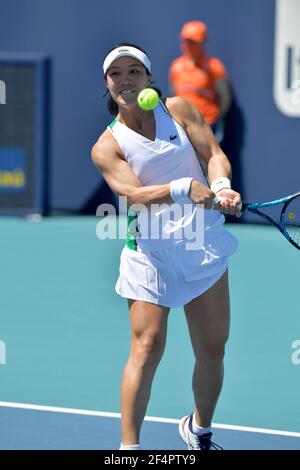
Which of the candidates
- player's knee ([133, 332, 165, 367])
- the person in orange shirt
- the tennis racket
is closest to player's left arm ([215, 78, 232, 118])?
the person in orange shirt

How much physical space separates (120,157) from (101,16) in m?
7.36

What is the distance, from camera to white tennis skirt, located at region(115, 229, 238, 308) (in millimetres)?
5156

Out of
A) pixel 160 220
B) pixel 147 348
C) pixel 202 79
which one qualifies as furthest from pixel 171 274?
pixel 202 79

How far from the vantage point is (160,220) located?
522 cm

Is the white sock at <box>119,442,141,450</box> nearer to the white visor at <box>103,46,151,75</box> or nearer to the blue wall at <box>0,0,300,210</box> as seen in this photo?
the white visor at <box>103,46,151,75</box>

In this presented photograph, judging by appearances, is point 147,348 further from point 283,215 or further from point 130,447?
point 283,215

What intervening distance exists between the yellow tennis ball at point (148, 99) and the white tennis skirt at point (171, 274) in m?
0.66

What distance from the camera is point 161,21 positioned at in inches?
477

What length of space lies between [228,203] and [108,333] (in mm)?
2954

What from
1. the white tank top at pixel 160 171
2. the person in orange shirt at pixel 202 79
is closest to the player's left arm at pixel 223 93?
the person in orange shirt at pixel 202 79

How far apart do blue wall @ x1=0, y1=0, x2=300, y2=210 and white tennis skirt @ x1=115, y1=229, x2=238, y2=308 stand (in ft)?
22.0

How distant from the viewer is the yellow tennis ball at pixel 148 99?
4.93 metres

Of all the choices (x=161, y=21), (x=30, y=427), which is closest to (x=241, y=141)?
(x=161, y=21)
